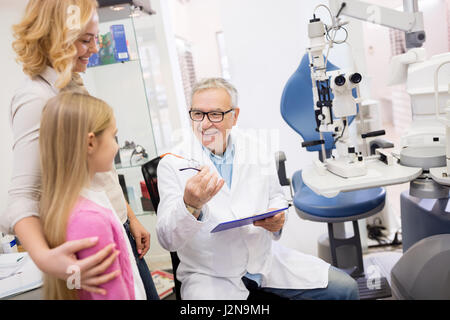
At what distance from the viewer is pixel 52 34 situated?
770mm

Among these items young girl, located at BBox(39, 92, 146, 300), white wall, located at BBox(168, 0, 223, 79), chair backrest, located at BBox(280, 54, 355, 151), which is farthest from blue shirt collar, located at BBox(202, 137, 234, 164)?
white wall, located at BBox(168, 0, 223, 79)

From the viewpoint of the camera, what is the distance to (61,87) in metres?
0.78

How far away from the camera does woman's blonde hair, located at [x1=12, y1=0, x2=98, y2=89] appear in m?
0.76

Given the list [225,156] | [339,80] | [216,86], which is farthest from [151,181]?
[339,80]

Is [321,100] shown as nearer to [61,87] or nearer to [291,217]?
[291,217]

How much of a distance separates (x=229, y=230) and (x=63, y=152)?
70 centimetres

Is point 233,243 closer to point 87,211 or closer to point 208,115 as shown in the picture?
point 208,115

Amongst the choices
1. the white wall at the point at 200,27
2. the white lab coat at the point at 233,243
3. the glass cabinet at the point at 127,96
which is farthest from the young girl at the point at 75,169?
the white wall at the point at 200,27

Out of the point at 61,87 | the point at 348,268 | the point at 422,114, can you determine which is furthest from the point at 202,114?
the point at 348,268

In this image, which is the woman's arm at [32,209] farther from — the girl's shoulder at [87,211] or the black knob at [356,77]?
the black knob at [356,77]

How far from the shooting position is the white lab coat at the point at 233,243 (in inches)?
48.7

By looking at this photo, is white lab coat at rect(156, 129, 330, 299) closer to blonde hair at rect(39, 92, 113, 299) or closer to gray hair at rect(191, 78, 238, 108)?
gray hair at rect(191, 78, 238, 108)
